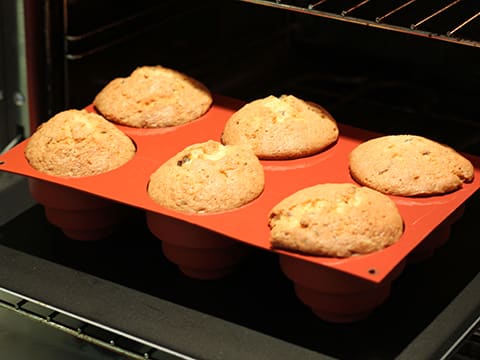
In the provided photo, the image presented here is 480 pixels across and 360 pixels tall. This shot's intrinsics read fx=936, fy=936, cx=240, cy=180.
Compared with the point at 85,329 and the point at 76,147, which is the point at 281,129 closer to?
the point at 76,147

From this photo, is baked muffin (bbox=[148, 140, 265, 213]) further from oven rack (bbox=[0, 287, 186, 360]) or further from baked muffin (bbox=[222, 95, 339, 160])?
oven rack (bbox=[0, 287, 186, 360])

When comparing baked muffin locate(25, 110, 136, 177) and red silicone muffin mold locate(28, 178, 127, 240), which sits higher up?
baked muffin locate(25, 110, 136, 177)

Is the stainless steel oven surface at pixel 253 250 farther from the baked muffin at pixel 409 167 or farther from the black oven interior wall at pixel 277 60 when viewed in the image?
the baked muffin at pixel 409 167

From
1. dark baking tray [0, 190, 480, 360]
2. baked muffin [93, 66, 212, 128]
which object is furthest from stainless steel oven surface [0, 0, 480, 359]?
baked muffin [93, 66, 212, 128]

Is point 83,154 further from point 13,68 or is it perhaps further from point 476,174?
point 476,174

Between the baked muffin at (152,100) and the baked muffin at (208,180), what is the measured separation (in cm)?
20

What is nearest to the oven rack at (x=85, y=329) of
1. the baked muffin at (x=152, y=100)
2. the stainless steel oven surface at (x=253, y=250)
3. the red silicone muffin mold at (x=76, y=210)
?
the stainless steel oven surface at (x=253, y=250)

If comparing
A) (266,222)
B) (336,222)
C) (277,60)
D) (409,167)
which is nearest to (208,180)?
(266,222)

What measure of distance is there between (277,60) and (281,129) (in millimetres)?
712

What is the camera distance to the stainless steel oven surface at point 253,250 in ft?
4.90

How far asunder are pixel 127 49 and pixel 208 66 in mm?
267

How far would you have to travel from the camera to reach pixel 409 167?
62.5 inches

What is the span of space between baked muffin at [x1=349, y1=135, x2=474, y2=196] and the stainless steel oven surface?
A: 156mm

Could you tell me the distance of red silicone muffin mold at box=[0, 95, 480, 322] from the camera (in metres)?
1.44
